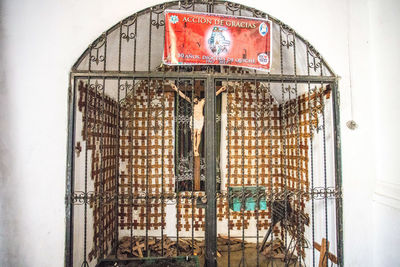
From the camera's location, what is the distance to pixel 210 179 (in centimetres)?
241

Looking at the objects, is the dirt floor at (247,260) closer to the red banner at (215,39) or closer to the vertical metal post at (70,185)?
the vertical metal post at (70,185)

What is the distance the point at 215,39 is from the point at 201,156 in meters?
2.55

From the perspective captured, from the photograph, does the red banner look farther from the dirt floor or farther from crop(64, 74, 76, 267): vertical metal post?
the dirt floor

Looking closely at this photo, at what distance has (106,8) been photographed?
2424mm

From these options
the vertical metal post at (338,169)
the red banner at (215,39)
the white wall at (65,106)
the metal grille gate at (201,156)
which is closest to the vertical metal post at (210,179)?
the metal grille gate at (201,156)

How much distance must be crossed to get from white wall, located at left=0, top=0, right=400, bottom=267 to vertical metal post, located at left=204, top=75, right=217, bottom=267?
1.27 meters

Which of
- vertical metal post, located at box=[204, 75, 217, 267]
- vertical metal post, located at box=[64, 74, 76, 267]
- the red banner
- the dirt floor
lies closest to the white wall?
vertical metal post, located at box=[64, 74, 76, 267]

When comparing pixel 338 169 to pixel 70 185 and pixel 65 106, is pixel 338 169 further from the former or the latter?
pixel 65 106

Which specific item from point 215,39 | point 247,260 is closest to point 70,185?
point 215,39
